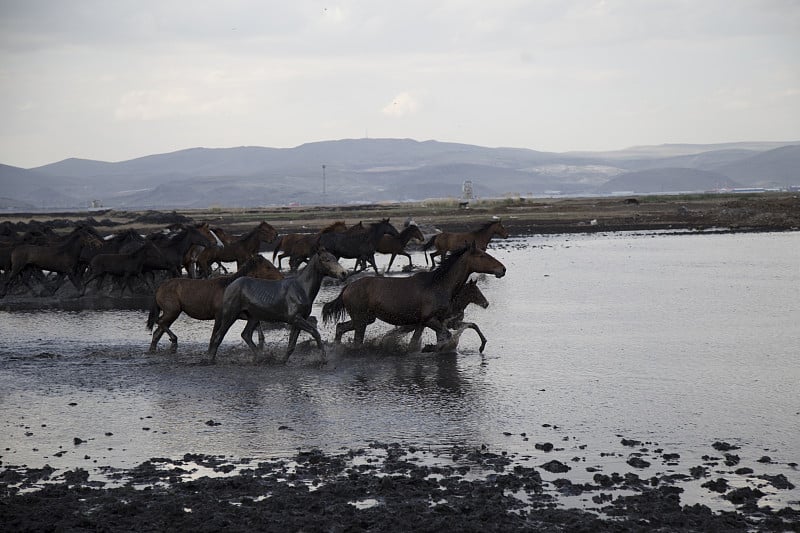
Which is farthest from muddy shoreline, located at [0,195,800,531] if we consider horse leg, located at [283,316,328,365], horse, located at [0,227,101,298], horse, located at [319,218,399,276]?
horse, located at [319,218,399,276]

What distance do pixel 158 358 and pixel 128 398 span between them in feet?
8.62

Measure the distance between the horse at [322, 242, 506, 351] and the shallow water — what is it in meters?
0.44

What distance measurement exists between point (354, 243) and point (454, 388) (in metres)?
14.6

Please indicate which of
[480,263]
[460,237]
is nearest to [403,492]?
[480,263]

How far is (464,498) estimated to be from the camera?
24.5ft

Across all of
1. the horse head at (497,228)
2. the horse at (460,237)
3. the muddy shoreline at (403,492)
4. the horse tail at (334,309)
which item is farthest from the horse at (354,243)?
the muddy shoreline at (403,492)

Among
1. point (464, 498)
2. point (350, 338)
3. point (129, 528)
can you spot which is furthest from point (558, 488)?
point (350, 338)

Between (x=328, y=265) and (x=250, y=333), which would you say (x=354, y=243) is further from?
(x=328, y=265)

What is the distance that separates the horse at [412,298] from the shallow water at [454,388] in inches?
17.4

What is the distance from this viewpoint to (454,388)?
1180 centimetres

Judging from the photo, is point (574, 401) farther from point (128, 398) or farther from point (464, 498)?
point (128, 398)

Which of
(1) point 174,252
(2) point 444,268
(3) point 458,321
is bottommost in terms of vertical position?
(3) point 458,321

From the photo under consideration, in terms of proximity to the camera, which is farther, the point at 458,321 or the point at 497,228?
the point at 497,228

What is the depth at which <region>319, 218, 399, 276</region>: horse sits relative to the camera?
26.1 meters
